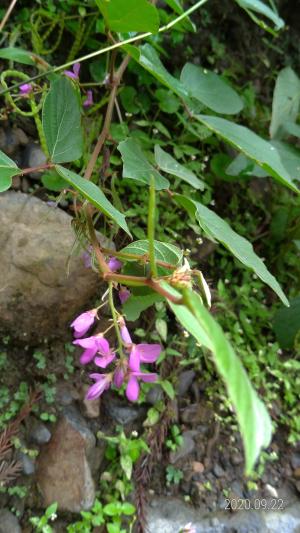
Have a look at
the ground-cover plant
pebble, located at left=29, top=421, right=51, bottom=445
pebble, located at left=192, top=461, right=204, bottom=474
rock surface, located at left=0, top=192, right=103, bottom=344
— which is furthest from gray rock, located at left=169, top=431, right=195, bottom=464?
rock surface, located at left=0, top=192, right=103, bottom=344

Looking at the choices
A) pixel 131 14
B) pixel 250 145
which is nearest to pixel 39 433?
pixel 250 145

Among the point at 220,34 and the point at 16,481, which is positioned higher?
the point at 220,34

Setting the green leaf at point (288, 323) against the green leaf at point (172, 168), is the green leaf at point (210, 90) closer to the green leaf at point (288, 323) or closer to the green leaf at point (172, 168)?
the green leaf at point (172, 168)

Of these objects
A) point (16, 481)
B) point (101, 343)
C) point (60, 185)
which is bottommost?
point (16, 481)

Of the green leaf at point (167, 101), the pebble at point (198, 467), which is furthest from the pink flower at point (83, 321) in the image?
the green leaf at point (167, 101)

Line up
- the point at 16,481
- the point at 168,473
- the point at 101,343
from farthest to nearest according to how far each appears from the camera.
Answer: the point at 168,473, the point at 16,481, the point at 101,343

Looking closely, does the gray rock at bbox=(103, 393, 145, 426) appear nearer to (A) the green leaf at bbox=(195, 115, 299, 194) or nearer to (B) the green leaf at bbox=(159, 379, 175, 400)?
(B) the green leaf at bbox=(159, 379, 175, 400)

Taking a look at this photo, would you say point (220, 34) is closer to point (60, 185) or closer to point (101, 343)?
point (60, 185)

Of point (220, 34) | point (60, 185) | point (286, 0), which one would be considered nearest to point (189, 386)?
point (60, 185)
